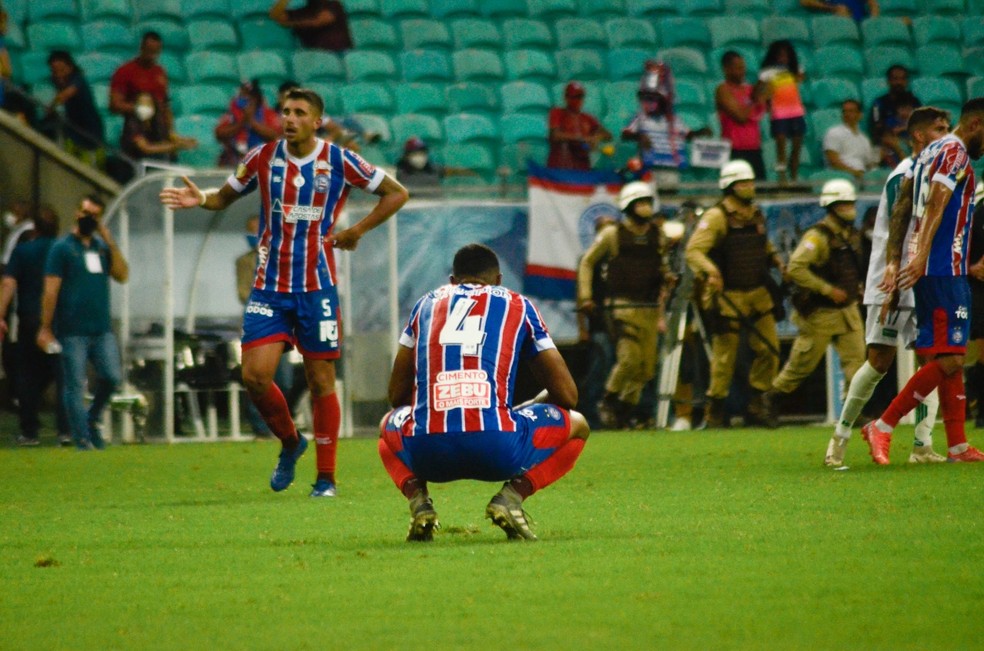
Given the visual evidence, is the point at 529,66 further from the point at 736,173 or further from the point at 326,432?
the point at 326,432

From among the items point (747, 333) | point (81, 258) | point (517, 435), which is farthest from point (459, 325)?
point (747, 333)

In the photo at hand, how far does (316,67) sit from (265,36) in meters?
0.96

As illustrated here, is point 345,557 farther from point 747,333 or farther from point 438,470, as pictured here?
point 747,333

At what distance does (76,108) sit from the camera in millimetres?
18562

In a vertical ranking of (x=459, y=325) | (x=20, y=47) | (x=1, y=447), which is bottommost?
(x=1, y=447)

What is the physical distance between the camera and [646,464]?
11.5m

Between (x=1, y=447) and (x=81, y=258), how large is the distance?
1890mm

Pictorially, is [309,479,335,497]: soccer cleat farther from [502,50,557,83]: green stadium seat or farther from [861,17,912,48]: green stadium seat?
[861,17,912,48]: green stadium seat

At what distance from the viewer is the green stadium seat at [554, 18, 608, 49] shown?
72.5 feet

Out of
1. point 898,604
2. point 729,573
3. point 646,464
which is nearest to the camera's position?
point 898,604

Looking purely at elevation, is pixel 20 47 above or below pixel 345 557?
above

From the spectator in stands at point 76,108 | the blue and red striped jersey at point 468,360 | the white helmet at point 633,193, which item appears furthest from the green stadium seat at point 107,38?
the blue and red striped jersey at point 468,360

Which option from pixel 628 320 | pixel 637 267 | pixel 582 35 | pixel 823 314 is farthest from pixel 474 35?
pixel 823 314

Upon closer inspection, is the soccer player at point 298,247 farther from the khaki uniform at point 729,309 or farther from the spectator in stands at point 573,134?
the spectator in stands at point 573,134
